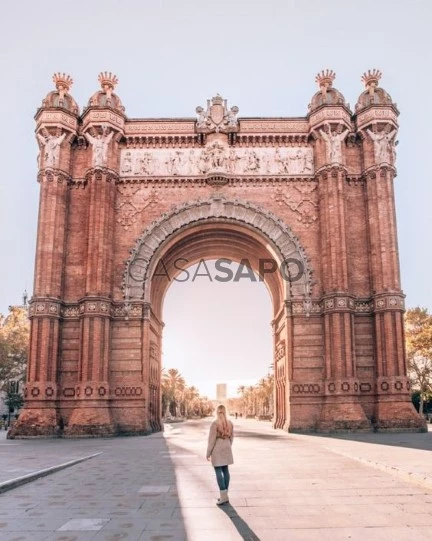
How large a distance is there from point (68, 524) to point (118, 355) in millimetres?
20203

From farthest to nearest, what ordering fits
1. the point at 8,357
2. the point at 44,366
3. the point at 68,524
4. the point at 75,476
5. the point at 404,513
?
1. the point at 8,357
2. the point at 44,366
3. the point at 75,476
4. the point at 404,513
5. the point at 68,524

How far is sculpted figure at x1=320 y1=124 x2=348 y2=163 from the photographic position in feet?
92.3

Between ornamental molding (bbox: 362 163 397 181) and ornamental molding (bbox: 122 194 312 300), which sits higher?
ornamental molding (bbox: 362 163 397 181)

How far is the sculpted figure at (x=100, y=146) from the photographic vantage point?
28.1 meters

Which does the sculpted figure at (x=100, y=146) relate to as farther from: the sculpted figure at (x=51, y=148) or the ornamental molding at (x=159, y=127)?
the sculpted figure at (x=51, y=148)

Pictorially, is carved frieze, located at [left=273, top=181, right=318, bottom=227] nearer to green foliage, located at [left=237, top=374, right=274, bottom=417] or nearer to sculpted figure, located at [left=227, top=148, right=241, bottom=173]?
sculpted figure, located at [left=227, top=148, right=241, bottom=173]

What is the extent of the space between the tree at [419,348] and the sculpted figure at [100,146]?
23.6m

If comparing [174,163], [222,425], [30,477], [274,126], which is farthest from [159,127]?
[222,425]

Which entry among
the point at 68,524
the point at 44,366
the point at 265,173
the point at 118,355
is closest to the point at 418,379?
the point at 265,173

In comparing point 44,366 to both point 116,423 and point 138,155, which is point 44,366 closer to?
point 116,423

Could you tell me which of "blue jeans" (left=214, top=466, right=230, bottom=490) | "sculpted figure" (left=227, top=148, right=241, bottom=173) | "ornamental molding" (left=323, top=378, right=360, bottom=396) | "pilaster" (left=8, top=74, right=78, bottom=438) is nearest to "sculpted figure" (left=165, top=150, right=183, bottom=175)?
"sculpted figure" (left=227, top=148, right=241, bottom=173)

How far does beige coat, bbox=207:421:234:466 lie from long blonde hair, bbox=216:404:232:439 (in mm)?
62

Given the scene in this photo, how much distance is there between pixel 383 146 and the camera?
28.2 metres

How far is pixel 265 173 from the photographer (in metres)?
29.3
